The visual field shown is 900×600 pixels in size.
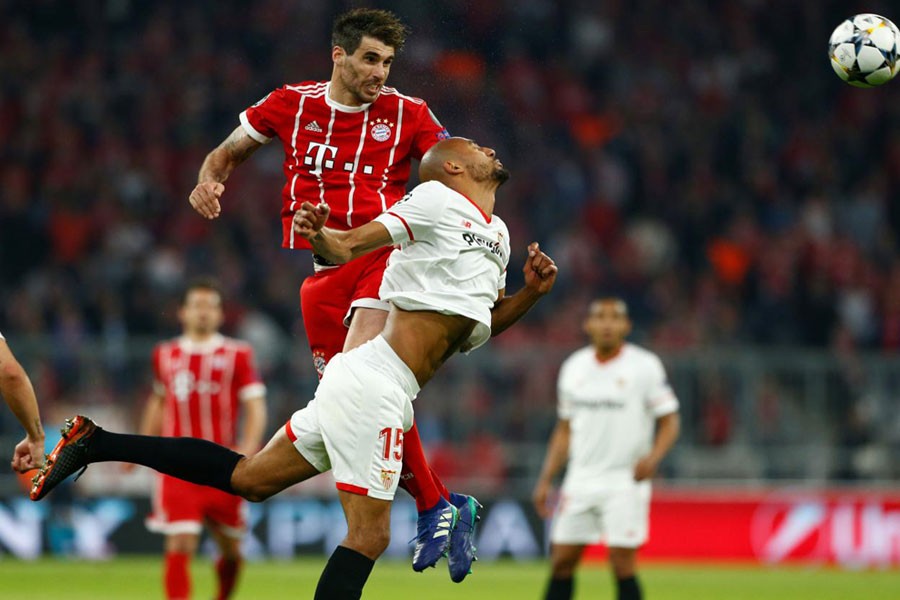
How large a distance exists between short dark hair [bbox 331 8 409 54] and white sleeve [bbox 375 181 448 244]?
889 millimetres

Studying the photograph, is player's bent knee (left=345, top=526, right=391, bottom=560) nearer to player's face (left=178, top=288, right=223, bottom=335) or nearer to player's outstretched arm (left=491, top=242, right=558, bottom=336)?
player's outstretched arm (left=491, top=242, right=558, bottom=336)

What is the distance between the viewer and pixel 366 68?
22.6 feet

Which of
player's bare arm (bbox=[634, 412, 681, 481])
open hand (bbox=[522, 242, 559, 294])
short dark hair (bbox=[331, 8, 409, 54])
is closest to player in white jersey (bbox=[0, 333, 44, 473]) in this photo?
short dark hair (bbox=[331, 8, 409, 54])

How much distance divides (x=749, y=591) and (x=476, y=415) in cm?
351

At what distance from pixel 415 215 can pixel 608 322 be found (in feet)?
14.4

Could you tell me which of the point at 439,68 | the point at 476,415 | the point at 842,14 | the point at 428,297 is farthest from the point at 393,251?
the point at 842,14

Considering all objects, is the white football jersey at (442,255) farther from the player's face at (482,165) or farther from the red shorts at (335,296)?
the red shorts at (335,296)

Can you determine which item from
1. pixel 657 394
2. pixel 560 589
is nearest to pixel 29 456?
pixel 560 589

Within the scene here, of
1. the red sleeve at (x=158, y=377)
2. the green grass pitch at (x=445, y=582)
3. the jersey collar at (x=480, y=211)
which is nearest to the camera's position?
the jersey collar at (x=480, y=211)

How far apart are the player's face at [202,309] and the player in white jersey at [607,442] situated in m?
2.51

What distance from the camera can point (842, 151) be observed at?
64.7ft

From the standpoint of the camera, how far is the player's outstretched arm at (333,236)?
5934mm

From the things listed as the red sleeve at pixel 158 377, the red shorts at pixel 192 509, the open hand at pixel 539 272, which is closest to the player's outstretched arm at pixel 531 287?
the open hand at pixel 539 272

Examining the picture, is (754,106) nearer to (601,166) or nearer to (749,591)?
(601,166)
